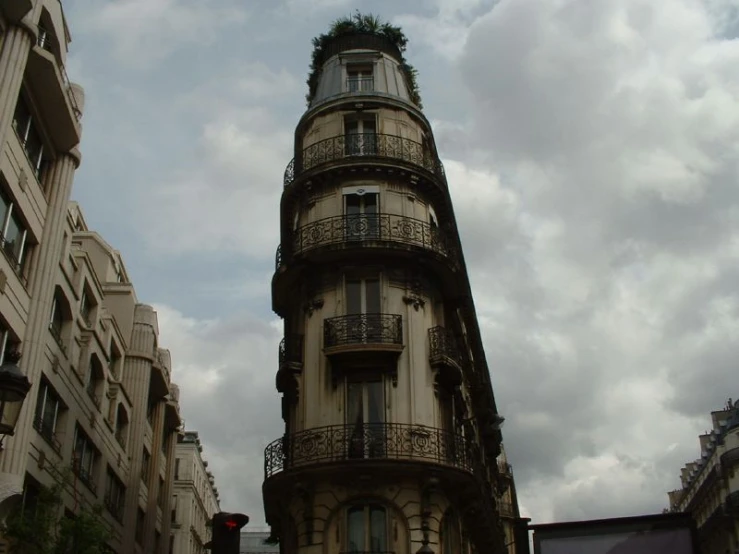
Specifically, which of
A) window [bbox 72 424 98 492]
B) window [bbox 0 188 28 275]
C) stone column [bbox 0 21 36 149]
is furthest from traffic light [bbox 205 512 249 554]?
window [bbox 72 424 98 492]

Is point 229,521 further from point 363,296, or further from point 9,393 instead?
point 363,296

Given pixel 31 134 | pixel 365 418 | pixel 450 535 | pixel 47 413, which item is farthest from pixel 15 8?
pixel 450 535

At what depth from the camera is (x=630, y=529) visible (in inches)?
257

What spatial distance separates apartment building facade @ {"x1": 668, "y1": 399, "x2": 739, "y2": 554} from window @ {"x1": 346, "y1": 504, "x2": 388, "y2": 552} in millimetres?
41561

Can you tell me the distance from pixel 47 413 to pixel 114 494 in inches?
475

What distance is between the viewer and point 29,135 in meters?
26.2

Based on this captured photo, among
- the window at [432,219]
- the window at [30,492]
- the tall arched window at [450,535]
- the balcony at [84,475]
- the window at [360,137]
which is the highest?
the window at [360,137]

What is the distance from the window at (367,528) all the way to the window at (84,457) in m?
12.2

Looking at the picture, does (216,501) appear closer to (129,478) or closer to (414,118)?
(129,478)

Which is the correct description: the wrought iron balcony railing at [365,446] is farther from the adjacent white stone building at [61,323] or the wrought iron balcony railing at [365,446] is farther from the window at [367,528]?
the adjacent white stone building at [61,323]

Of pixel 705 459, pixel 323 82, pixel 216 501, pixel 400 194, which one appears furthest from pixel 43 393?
pixel 216 501

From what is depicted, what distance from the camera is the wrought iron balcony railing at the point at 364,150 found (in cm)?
3194

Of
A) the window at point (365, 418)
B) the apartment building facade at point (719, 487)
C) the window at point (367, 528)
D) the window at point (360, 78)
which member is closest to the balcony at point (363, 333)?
the window at point (365, 418)

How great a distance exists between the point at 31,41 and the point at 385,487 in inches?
667
